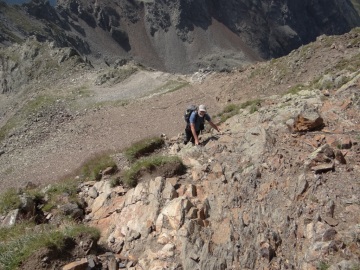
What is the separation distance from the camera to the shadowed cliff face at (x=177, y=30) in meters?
124

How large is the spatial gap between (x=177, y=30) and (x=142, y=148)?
129 metres

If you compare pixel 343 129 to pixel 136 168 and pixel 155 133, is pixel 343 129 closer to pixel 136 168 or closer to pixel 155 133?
pixel 136 168

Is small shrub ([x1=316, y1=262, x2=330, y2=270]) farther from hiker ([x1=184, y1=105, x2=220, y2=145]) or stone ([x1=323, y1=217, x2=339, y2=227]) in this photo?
hiker ([x1=184, y1=105, x2=220, y2=145])

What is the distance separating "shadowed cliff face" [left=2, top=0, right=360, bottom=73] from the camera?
124 meters

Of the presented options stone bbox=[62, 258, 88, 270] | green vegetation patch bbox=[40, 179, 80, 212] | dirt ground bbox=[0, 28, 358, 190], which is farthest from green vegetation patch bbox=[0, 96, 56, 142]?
stone bbox=[62, 258, 88, 270]

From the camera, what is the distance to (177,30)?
138375mm

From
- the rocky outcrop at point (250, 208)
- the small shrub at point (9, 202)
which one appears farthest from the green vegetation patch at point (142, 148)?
the small shrub at point (9, 202)

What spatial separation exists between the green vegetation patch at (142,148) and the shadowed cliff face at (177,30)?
3862 inches

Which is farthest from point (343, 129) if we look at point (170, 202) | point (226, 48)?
point (226, 48)

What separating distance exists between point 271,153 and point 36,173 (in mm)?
18678

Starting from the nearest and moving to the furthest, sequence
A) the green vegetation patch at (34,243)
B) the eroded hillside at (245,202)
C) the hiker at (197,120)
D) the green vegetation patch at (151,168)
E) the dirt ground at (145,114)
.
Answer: the eroded hillside at (245,202), the green vegetation patch at (34,243), the green vegetation patch at (151,168), the hiker at (197,120), the dirt ground at (145,114)

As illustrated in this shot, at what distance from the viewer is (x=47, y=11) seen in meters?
126

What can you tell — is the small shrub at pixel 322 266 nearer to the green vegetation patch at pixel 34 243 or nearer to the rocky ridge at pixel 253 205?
the rocky ridge at pixel 253 205

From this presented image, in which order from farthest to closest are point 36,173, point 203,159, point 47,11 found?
point 47,11 < point 36,173 < point 203,159
